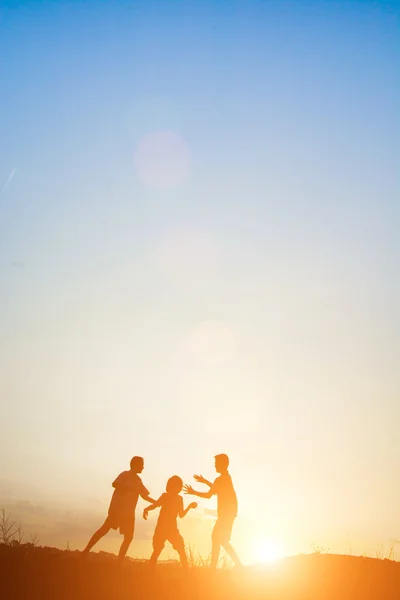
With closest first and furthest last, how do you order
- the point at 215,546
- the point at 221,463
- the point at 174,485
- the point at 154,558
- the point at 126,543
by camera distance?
1. the point at 154,558
2. the point at 215,546
3. the point at 126,543
4. the point at 174,485
5. the point at 221,463

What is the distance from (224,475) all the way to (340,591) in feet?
11.3

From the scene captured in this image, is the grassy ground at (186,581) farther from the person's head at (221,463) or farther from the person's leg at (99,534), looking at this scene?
the person's head at (221,463)

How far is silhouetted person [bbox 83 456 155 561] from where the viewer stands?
12.7 metres

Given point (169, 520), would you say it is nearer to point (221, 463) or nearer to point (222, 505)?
point (222, 505)

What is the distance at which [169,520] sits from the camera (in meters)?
12.7

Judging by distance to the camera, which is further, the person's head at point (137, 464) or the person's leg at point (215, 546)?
the person's head at point (137, 464)

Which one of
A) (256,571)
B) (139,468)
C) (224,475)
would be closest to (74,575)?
(139,468)

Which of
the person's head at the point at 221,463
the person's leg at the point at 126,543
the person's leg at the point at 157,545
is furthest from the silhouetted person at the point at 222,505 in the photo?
the person's leg at the point at 126,543

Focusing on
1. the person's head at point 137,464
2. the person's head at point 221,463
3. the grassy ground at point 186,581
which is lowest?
the grassy ground at point 186,581

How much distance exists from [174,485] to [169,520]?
2.50 feet

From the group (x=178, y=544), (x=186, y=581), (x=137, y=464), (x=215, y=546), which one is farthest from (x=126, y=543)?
(x=215, y=546)

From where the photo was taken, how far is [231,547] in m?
12.8

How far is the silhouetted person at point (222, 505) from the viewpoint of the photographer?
41.8 ft

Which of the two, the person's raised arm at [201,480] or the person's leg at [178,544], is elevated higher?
the person's raised arm at [201,480]
